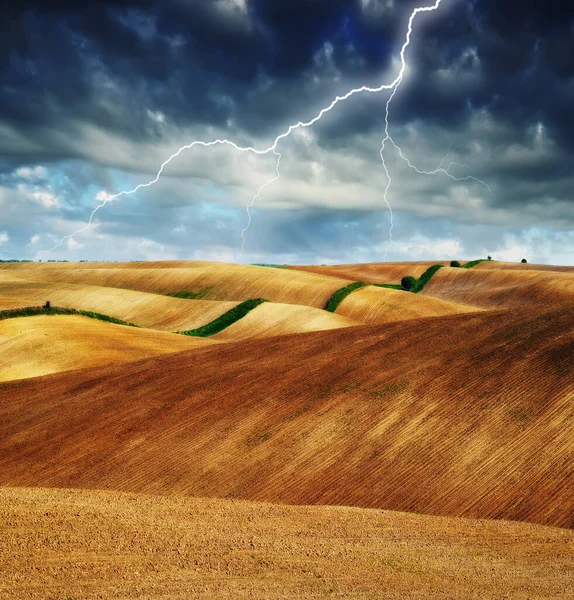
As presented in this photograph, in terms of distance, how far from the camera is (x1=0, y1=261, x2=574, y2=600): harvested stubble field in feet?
46.0

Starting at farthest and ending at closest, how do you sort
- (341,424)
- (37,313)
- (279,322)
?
1. (279,322)
2. (37,313)
3. (341,424)

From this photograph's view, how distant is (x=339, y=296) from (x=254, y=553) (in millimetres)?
69324

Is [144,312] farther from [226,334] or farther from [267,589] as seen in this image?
[267,589]

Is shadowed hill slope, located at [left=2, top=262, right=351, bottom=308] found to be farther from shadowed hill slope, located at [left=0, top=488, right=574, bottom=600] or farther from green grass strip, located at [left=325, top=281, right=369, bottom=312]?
shadowed hill slope, located at [left=0, top=488, right=574, bottom=600]

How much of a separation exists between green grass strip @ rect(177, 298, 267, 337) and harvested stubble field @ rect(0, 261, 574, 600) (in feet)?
60.6

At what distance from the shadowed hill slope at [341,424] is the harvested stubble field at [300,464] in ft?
0.33

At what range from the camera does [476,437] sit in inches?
946

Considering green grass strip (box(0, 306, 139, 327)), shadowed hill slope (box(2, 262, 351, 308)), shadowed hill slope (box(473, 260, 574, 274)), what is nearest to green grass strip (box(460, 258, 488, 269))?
shadowed hill slope (box(473, 260, 574, 274))

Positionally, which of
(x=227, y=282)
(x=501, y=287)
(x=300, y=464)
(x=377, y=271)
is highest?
(x=377, y=271)

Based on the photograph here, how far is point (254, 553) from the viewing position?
14883mm

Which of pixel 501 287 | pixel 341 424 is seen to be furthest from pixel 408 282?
pixel 341 424

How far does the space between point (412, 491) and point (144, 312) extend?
2377 inches

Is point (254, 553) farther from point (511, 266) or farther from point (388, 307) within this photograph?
point (511, 266)

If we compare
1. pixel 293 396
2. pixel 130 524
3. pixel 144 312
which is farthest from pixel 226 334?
pixel 130 524
